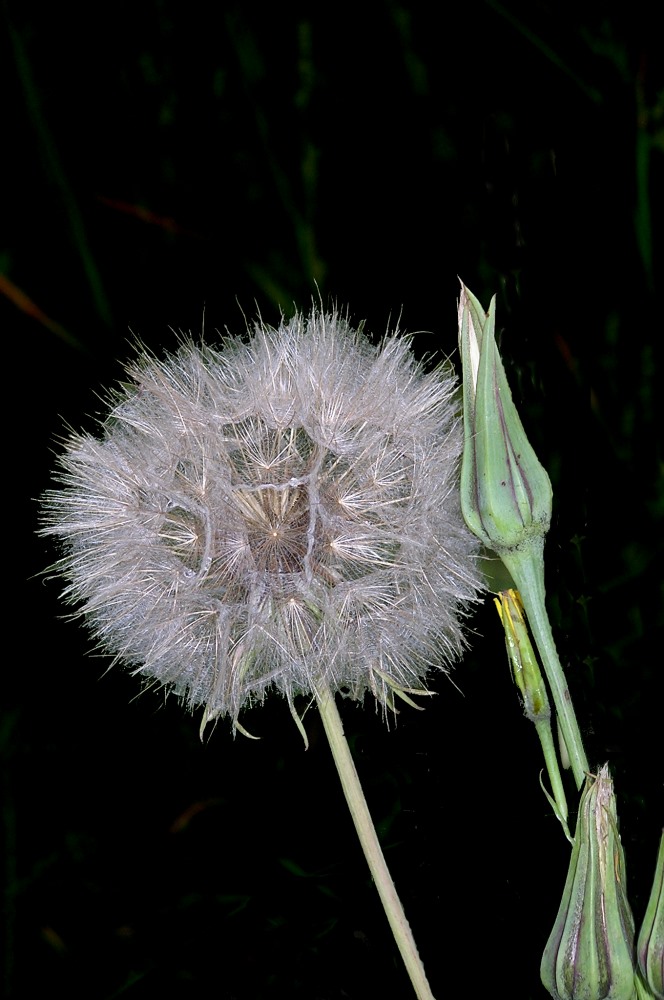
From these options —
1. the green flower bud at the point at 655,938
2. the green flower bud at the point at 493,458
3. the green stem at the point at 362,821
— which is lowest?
the green flower bud at the point at 655,938

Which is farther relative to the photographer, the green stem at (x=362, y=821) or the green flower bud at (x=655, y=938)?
the green stem at (x=362, y=821)

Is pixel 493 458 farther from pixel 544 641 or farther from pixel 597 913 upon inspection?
pixel 597 913

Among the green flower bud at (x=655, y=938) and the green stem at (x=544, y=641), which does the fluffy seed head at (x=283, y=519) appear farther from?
the green flower bud at (x=655, y=938)

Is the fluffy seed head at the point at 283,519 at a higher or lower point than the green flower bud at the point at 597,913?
higher

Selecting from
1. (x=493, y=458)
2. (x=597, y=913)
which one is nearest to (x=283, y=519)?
(x=493, y=458)

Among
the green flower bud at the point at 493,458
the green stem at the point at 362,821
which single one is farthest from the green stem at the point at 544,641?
the green stem at the point at 362,821

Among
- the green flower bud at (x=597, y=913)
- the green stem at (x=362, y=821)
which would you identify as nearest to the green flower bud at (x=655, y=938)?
the green flower bud at (x=597, y=913)

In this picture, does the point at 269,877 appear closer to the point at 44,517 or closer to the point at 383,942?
the point at 383,942

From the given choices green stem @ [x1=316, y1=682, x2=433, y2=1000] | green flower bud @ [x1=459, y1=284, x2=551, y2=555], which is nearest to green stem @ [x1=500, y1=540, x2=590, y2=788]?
green flower bud @ [x1=459, y1=284, x2=551, y2=555]
